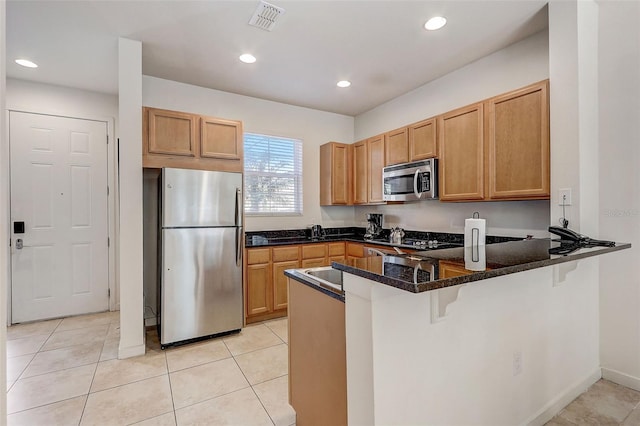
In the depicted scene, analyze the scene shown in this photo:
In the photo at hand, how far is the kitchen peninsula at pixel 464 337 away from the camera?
1150mm

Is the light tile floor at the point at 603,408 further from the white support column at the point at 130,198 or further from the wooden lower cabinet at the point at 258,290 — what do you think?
the white support column at the point at 130,198

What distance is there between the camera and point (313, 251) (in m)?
3.86

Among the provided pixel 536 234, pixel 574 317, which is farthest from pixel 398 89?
pixel 574 317

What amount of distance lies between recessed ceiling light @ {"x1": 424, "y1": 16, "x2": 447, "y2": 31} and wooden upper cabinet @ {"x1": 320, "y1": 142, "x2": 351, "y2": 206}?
2045 millimetres

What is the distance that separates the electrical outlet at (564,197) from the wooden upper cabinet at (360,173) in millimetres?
2274

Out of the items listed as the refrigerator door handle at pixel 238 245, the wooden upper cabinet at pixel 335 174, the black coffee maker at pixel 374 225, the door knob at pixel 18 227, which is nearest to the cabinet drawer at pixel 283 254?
the refrigerator door handle at pixel 238 245

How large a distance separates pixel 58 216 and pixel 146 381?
2.59m

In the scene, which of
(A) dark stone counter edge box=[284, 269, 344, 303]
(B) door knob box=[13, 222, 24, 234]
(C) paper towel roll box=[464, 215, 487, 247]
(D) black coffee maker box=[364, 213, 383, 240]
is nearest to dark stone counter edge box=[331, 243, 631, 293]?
(A) dark stone counter edge box=[284, 269, 344, 303]

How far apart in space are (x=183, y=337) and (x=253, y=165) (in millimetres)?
2239

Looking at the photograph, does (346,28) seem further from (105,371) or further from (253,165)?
(105,371)

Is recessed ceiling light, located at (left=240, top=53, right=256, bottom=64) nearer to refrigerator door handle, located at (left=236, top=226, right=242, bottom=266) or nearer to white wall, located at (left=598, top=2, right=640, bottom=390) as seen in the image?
refrigerator door handle, located at (left=236, top=226, right=242, bottom=266)

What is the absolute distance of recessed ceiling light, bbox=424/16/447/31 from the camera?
2.41 metres

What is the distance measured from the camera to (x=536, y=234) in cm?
268

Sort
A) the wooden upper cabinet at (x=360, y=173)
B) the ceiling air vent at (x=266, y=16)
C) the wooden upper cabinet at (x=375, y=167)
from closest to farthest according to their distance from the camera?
1. the ceiling air vent at (x=266, y=16)
2. the wooden upper cabinet at (x=375, y=167)
3. the wooden upper cabinet at (x=360, y=173)
